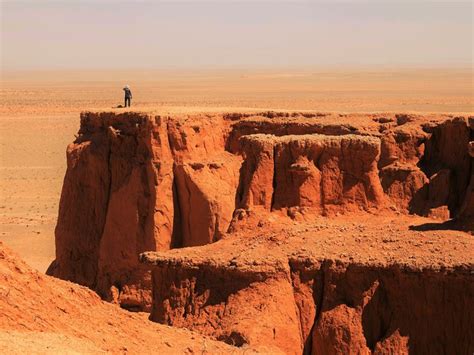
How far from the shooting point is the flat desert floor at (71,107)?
45594mm

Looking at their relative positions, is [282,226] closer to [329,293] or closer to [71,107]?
[329,293]

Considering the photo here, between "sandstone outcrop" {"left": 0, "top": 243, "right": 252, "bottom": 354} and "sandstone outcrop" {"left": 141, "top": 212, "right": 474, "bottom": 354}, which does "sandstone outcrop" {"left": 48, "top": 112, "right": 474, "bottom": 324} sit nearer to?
"sandstone outcrop" {"left": 141, "top": 212, "right": 474, "bottom": 354}

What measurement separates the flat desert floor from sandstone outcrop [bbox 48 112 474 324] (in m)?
1.25

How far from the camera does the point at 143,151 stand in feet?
99.3

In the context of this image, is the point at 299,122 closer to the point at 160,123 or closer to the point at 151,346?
the point at 160,123

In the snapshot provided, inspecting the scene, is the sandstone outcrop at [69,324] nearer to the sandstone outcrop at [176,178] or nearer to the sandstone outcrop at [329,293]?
the sandstone outcrop at [329,293]

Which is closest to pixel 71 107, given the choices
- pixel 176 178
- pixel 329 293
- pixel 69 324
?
pixel 176 178

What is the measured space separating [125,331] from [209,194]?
13048mm

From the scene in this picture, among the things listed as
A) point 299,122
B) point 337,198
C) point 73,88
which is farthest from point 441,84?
point 337,198

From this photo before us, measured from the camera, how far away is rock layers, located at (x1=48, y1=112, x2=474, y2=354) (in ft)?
61.5

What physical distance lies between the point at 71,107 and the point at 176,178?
71.7 metres

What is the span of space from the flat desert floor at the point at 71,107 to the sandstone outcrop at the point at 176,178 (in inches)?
49.2

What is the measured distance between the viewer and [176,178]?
2994 centimetres

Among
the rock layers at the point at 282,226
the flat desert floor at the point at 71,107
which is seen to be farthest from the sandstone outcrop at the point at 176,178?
the flat desert floor at the point at 71,107
